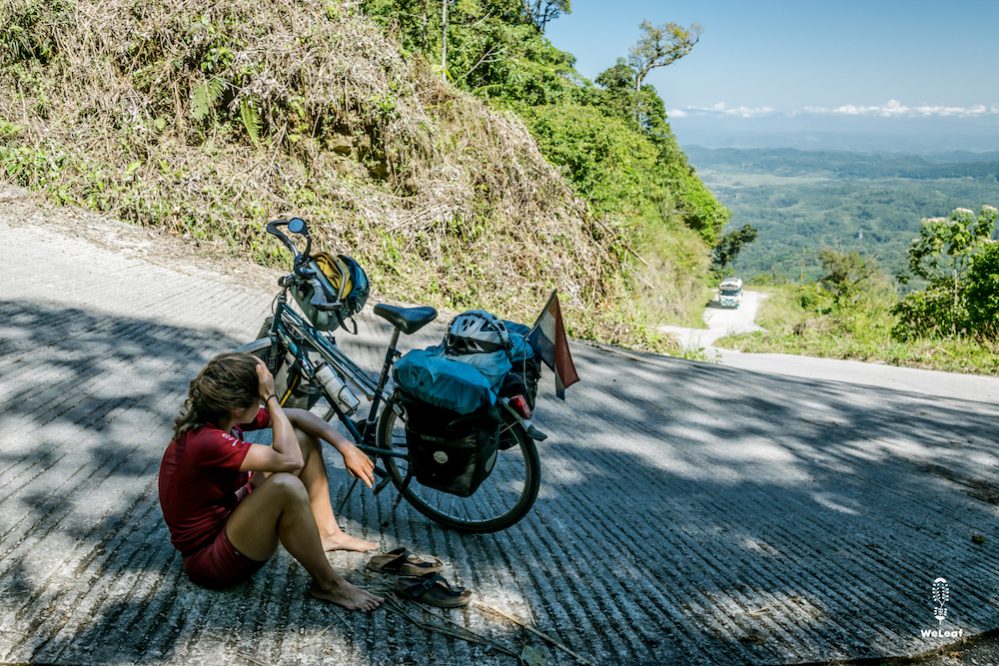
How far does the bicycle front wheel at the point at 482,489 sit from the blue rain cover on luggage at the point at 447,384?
289 millimetres

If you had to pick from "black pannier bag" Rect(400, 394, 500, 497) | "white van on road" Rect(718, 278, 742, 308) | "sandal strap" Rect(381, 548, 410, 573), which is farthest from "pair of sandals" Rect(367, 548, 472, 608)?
"white van on road" Rect(718, 278, 742, 308)

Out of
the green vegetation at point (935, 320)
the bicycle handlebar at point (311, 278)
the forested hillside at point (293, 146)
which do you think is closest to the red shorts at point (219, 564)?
the bicycle handlebar at point (311, 278)

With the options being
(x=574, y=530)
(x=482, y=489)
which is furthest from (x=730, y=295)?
(x=574, y=530)

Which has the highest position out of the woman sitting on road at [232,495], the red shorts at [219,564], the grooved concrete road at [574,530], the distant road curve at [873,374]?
the woman sitting on road at [232,495]

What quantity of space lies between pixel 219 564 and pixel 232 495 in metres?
0.26

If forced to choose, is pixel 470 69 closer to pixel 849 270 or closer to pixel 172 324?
pixel 172 324

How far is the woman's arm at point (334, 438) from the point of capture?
3.41m

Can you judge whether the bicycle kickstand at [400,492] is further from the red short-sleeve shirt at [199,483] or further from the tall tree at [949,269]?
the tall tree at [949,269]

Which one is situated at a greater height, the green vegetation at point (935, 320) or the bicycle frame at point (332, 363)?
the bicycle frame at point (332, 363)

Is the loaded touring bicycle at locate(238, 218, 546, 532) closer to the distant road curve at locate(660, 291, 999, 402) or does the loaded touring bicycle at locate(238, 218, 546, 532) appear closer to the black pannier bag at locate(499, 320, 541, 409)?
the black pannier bag at locate(499, 320, 541, 409)

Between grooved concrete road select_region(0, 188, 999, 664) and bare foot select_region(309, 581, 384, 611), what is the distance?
0.04 m

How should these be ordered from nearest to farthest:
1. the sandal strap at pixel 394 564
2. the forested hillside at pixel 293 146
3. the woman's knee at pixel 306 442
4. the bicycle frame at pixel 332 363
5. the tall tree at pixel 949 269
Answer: the sandal strap at pixel 394 564 < the woman's knee at pixel 306 442 < the bicycle frame at pixel 332 363 < the forested hillside at pixel 293 146 < the tall tree at pixel 949 269

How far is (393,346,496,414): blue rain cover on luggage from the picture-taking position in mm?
3293

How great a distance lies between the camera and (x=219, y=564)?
115 inches
